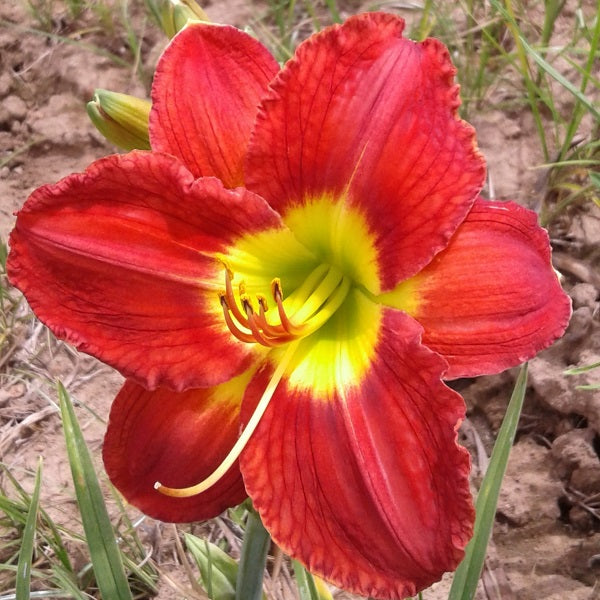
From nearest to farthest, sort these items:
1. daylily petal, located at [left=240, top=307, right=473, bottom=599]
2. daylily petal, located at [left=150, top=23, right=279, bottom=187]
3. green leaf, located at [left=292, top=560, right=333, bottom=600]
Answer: daylily petal, located at [left=240, top=307, right=473, bottom=599], daylily petal, located at [left=150, top=23, right=279, bottom=187], green leaf, located at [left=292, top=560, right=333, bottom=600]

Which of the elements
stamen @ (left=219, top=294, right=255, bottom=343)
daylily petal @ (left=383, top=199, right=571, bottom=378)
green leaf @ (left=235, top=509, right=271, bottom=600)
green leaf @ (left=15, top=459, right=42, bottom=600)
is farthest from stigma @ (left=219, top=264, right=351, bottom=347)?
green leaf @ (left=15, top=459, right=42, bottom=600)

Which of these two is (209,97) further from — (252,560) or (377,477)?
(252,560)

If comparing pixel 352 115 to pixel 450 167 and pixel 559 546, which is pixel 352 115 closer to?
pixel 450 167

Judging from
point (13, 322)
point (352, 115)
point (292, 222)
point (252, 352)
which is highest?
point (352, 115)

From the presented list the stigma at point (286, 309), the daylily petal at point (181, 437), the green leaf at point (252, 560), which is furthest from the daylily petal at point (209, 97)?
the green leaf at point (252, 560)

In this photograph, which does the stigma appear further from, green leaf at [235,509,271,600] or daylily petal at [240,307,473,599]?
green leaf at [235,509,271,600]

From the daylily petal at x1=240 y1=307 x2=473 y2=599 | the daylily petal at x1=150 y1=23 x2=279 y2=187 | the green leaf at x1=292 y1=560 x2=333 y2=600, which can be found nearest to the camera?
the daylily petal at x1=240 y1=307 x2=473 y2=599

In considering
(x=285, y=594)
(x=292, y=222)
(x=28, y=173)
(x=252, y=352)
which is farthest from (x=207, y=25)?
(x=28, y=173)
